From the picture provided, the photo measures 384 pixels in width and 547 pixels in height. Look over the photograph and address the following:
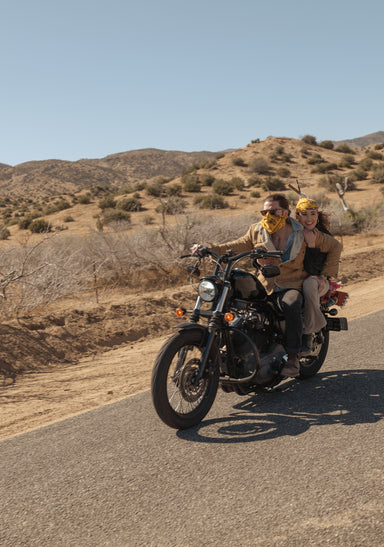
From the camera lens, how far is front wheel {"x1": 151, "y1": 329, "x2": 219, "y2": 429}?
3.87m

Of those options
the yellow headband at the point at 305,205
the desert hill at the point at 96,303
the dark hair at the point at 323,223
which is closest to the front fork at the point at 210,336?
the yellow headband at the point at 305,205

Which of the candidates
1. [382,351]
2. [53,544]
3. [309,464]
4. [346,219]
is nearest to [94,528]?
[53,544]

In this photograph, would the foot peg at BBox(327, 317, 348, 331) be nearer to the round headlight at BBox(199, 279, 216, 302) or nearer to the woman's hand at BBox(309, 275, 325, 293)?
the woman's hand at BBox(309, 275, 325, 293)

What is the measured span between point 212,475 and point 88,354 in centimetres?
441

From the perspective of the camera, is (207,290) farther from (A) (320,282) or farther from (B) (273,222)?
(A) (320,282)

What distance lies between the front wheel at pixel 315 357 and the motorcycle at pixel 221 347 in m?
0.57

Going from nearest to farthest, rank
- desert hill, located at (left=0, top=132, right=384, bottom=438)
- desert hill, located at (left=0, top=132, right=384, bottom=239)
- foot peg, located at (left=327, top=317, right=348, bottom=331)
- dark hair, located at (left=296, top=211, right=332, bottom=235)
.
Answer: dark hair, located at (left=296, top=211, right=332, bottom=235) < foot peg, located at (left=327, top=317, right=348, bottom=331) < desert hill, located at (left=0, top=132, right=384, bottom=438) < desert hill, located at (left=0, top=132, right=384, bottom=239)

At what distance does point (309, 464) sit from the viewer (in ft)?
11.3

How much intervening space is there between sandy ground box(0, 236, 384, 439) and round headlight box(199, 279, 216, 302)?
1.79 m

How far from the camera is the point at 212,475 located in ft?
11.1

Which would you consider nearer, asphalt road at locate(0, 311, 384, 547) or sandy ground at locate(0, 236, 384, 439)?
asphalt road at locate(0, 311, 384, 547)

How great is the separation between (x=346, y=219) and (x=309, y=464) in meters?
21.2

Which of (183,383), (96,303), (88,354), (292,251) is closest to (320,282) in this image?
(292,251)

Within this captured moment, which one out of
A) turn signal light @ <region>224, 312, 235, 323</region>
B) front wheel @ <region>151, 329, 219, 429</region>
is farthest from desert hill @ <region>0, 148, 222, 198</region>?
turn signal light @ <region>224, 312, 235, 323</region>
